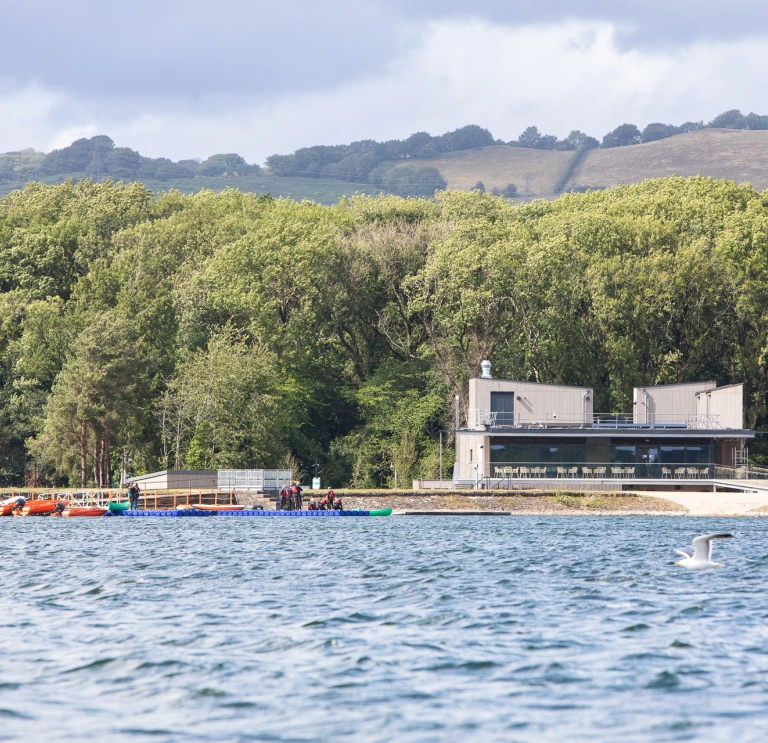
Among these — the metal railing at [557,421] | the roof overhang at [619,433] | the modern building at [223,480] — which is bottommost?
the modern building at [223,480]

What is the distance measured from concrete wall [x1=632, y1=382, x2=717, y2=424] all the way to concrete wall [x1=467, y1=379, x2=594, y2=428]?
346 cm

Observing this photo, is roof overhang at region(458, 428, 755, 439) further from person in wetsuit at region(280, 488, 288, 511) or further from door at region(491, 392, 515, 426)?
person in wetsuit at region(280, 488, 288, 511)

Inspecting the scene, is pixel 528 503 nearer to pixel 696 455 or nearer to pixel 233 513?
pixel 696 455

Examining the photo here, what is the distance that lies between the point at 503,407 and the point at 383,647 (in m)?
50.5

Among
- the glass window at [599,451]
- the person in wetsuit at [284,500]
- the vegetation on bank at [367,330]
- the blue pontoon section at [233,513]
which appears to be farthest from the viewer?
the vegetation on bank at [367,330]

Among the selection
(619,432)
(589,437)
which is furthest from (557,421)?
(619,432)

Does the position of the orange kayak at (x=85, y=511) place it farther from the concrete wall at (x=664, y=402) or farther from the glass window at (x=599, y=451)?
the concrete wall at (x=664, y=402)

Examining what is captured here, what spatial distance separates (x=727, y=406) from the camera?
67062mm

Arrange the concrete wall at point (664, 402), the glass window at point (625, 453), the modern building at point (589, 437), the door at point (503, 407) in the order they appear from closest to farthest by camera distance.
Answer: the modern building at point (589, 437)
the glass window at point (625, 453)
the door at point (503, 407)
the concrete wall at point (664, 402)

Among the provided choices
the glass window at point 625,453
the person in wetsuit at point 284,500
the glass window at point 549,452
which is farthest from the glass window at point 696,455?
the person in wetsuit at point 284,500

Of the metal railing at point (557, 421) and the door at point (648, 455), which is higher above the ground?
the metal railing at point (557, 421)

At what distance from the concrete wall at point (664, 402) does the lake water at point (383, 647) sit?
36.0 m

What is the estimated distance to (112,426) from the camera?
71375mm

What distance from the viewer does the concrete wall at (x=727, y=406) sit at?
219ft
